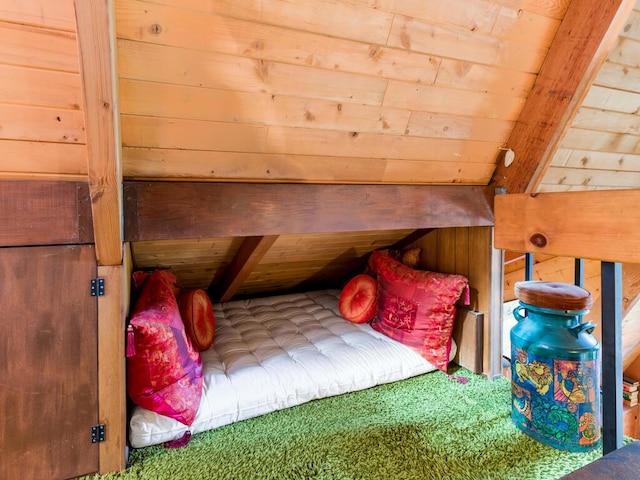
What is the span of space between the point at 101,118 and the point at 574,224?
47.2 inches

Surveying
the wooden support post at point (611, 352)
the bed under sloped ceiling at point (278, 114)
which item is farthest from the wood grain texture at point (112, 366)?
the wooden support post at point (611, 352)

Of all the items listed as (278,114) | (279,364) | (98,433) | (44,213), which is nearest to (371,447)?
(279,364)

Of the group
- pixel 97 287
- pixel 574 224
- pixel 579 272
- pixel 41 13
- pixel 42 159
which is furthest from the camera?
pixel 579 272

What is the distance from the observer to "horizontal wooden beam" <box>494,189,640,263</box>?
701mm

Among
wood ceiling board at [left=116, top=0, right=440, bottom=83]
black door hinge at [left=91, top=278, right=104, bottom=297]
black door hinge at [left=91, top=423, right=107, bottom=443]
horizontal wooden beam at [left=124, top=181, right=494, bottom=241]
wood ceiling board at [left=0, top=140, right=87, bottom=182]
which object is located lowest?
black door hinge at [left=91, top=423, right=107, bottom=443]

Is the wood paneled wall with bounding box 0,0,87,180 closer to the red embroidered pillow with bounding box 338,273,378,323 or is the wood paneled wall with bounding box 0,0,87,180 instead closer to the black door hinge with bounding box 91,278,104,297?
the black door hinge with bounding box 91,278,104,297

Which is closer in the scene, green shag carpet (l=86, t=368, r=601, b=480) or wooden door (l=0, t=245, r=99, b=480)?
wooden door (l=0, t=245, r=99, b=480)

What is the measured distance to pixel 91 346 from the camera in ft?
4.52

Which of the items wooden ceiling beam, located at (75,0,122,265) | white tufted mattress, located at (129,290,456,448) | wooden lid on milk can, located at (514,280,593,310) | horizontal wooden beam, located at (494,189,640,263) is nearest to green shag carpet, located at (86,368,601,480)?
white tufted mattress, located at (129,290,456,448)

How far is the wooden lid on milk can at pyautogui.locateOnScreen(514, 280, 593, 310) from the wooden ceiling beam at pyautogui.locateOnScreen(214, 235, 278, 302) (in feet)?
4.02

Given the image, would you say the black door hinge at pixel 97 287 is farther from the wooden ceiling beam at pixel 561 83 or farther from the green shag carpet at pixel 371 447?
the wooden ceiling beam at pixel 561 83

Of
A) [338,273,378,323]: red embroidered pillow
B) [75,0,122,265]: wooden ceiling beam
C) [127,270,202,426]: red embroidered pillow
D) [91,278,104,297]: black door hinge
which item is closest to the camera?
[75,0,122,265]: wooden ceiling beam

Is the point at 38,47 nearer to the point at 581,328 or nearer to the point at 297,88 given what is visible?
the point at 297,88

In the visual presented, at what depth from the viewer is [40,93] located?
1.13 metres
